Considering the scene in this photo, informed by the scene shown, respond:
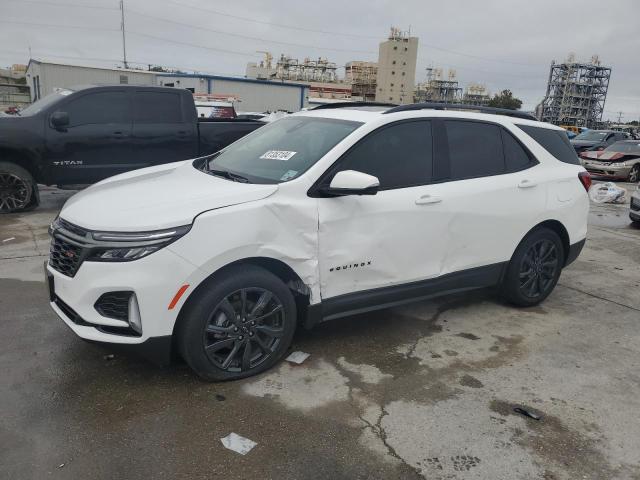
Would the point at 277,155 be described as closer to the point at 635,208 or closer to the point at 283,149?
the point at 283,149

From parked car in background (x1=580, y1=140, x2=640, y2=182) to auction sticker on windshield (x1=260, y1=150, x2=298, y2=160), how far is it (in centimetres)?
1479

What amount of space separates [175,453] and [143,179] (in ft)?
6.65

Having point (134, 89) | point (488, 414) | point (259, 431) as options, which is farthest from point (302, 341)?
point (134, 89)

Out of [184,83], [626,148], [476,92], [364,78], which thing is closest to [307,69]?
[364,78]

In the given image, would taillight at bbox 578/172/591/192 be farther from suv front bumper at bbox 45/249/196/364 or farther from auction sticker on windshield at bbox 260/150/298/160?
suv front bumper at bbox 45/249/196/364

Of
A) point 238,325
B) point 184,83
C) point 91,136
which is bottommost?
point 238,325

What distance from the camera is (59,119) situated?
7.57 m

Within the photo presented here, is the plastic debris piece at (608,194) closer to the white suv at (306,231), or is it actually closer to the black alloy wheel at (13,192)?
the white suv at (306,231)

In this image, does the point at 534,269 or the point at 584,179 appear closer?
the point at 534,269

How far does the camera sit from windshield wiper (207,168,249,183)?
3.61m

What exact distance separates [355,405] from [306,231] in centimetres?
112

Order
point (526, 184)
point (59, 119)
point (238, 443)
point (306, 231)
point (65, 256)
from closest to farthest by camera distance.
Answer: point (238, 443), point (65, 256), point (306, 231), point (526, 184), point (59, 119)

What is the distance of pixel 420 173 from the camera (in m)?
4.01

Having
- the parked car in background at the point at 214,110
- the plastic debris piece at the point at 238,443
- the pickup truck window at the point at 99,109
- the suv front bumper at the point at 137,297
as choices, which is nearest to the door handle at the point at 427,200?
the suv front bumper at the point at 137,297
